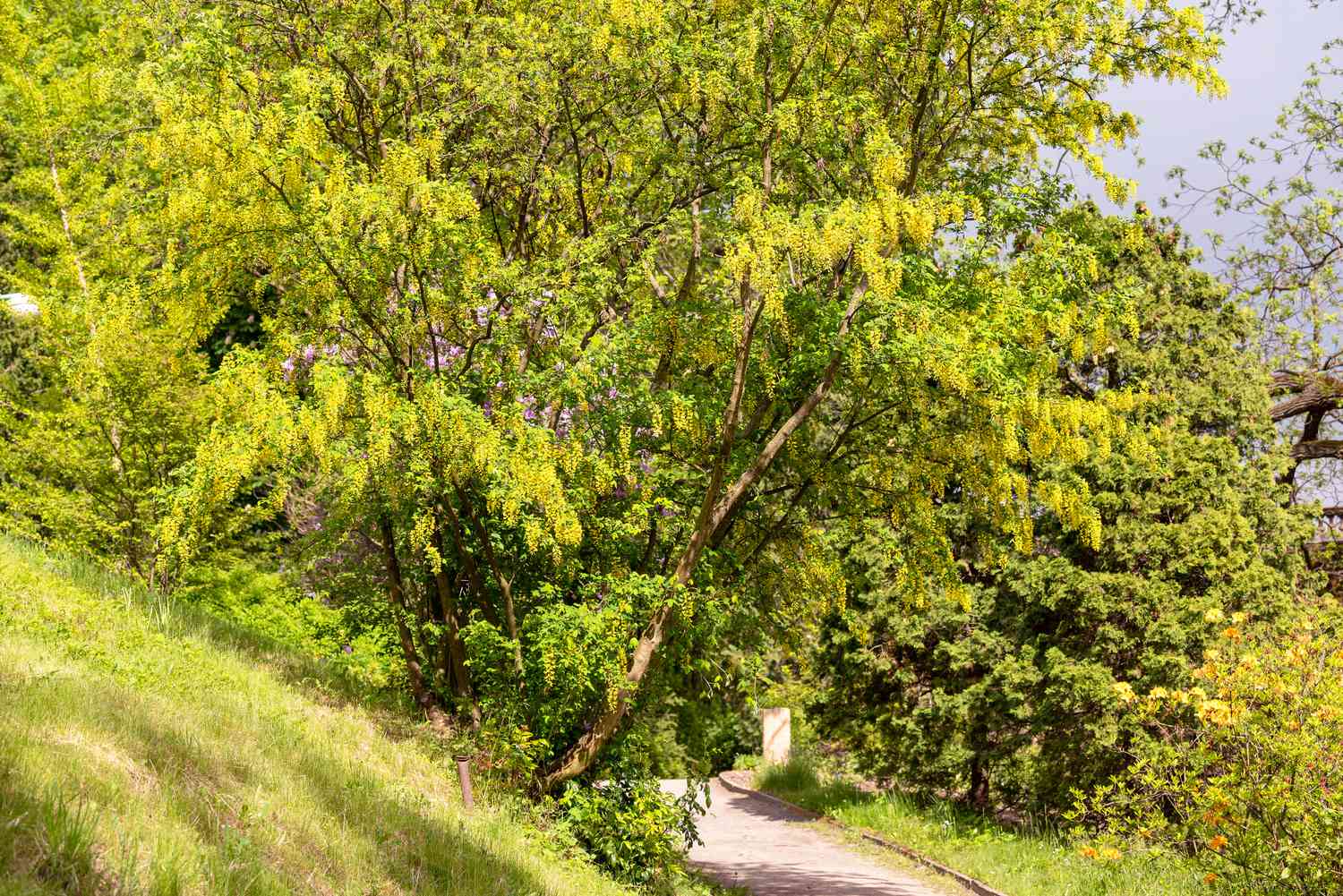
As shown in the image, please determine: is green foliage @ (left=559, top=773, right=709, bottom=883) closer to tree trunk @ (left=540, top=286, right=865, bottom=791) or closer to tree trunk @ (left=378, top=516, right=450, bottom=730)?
tree trunk @ (left=540, top=286, right=865, bottom=791)

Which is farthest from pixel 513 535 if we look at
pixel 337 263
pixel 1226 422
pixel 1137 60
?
pixel 1226 422

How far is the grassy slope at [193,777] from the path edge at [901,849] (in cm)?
555

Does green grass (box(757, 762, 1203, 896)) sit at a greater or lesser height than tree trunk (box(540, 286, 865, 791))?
lesser

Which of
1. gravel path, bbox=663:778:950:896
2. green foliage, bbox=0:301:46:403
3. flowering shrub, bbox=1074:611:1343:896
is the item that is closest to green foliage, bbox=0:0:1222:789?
flowering shrub, bbox=1074:611:1343:896

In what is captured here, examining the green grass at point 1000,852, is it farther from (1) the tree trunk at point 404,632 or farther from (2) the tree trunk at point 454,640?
(1) the tree trunk at point 404,632

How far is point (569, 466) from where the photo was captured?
10.3 m

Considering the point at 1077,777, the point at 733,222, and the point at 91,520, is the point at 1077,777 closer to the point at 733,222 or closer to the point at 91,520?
the point at 733,222

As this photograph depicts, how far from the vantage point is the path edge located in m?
13.3

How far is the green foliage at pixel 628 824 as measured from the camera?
10547 millimetres

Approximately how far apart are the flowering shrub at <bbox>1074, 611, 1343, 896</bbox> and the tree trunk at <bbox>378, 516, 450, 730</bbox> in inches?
262

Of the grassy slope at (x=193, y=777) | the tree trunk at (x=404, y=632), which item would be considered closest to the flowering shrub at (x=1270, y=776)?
the grassy slope at (x=193, y=777)

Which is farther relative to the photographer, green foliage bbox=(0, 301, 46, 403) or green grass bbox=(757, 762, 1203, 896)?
green foliage bbox=(0, 301, 46, 403)

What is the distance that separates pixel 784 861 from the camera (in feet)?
51.3

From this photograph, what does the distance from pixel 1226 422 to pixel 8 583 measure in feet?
46.0
